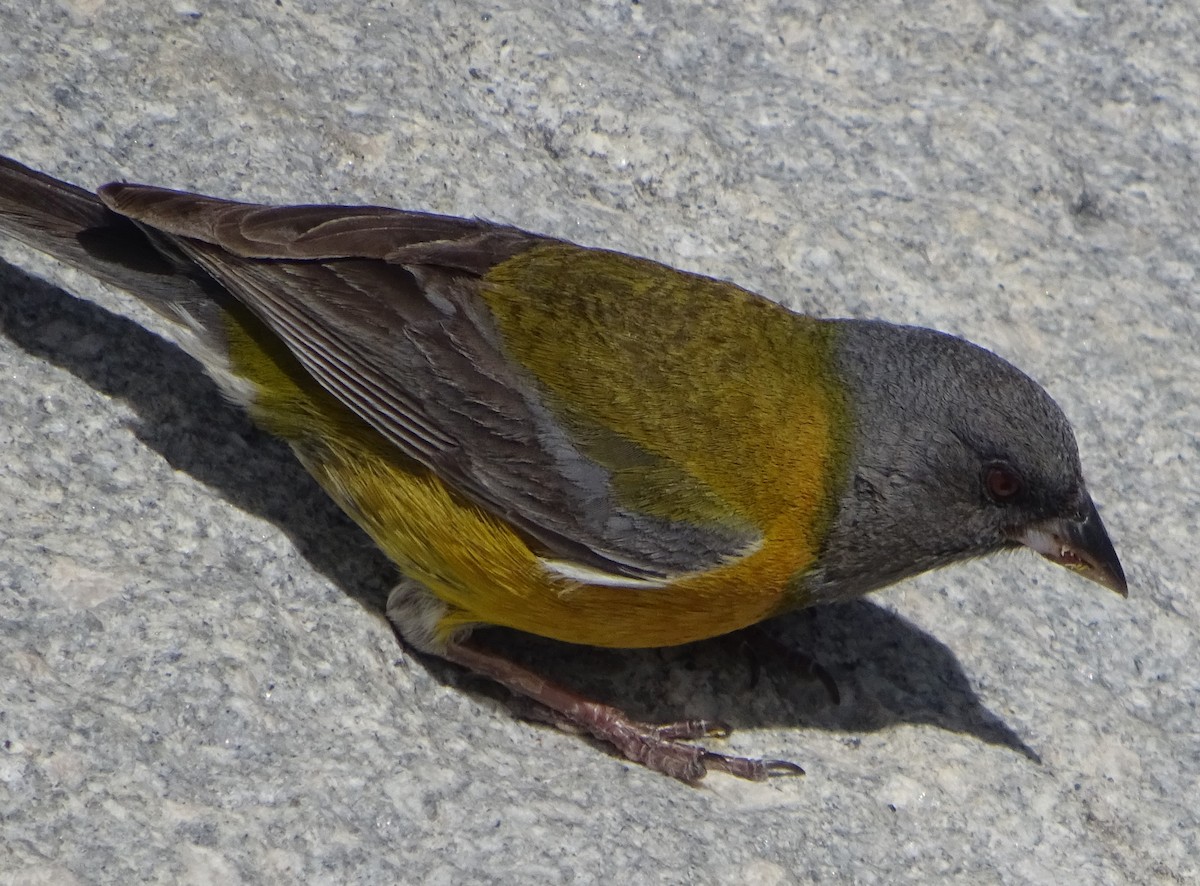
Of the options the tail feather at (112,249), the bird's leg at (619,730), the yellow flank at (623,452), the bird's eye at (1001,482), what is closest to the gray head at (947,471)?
the bird's eye at (1001,482)

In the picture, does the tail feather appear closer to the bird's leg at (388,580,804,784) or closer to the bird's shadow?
the bird's shadow

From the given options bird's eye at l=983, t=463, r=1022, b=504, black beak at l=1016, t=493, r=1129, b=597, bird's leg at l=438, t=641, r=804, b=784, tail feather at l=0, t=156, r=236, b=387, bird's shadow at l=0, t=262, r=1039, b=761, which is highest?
bird's eye at l=983, t=463, r=1022, b=504

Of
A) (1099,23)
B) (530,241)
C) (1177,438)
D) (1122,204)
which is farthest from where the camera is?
(1099,23)

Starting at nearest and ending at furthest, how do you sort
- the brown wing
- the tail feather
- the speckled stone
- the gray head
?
1. the speckled stone
2. the brown wing
3. the gray head
4. the tail feather

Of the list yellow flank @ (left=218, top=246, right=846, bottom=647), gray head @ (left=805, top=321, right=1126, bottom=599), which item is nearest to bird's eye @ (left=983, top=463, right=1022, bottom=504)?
gray head @ (left=805, top=321, right=1126, bottom=599)

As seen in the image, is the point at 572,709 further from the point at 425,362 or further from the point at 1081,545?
the point at 1081,545

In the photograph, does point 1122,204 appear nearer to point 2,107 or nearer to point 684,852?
point 684,852

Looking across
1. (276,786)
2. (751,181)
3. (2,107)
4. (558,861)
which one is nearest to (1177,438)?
(751,181)
